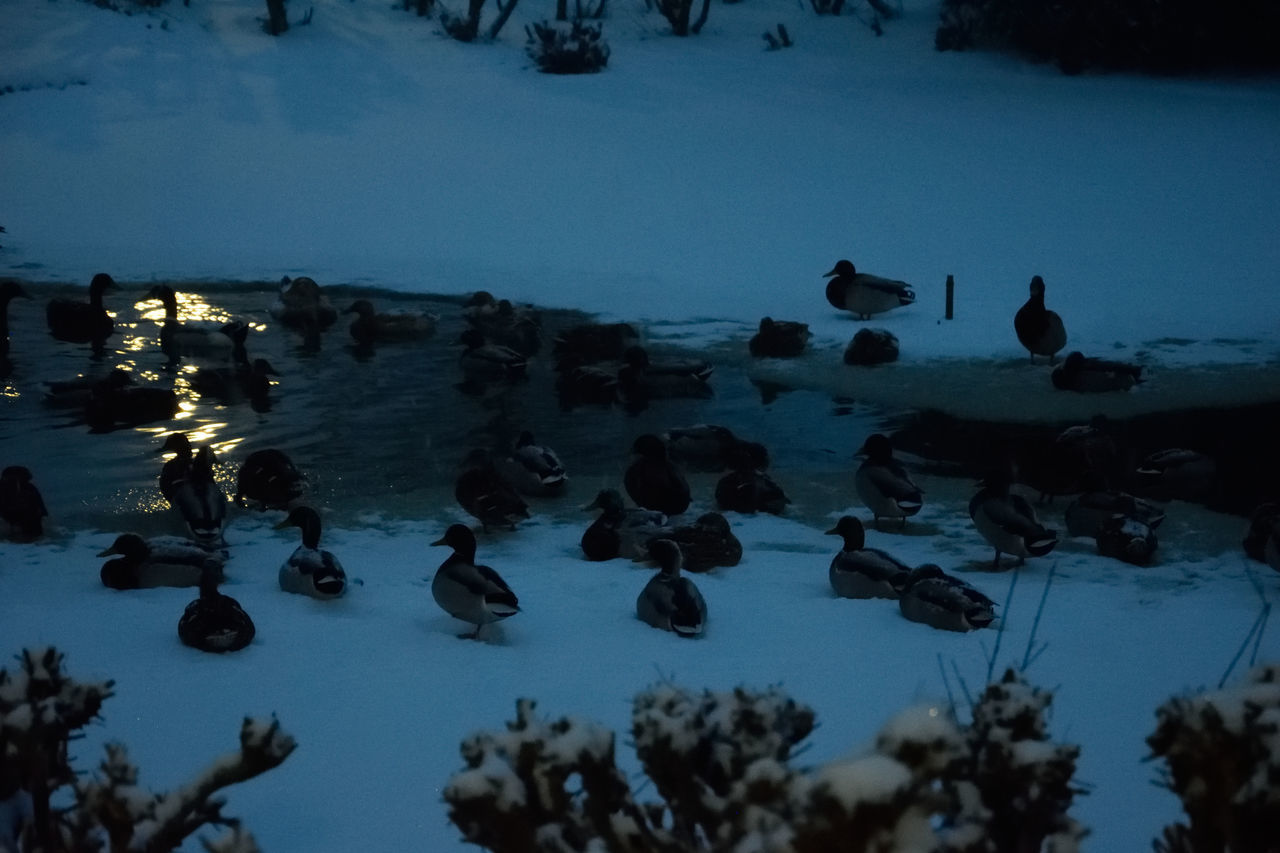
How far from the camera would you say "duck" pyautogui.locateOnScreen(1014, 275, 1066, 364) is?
43.0 feet

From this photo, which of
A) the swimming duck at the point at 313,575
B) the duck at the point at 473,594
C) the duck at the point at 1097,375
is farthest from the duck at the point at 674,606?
the duck at the point at 1097,375

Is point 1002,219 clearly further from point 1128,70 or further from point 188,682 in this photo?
point 188,682

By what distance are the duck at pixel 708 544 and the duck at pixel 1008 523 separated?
1.28 metres

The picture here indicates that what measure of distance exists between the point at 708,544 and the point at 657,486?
963mm

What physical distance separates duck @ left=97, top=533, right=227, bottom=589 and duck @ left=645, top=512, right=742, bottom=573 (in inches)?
89.7

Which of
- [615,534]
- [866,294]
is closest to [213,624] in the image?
[615,534]

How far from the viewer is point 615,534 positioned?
26.0 ft

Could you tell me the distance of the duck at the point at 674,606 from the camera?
6.43 meters

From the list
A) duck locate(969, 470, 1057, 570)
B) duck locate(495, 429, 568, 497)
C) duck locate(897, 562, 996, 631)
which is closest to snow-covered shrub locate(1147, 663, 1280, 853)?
duck locate(897, 562, 996, 631)

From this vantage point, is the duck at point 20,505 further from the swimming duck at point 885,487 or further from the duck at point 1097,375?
the duck at point 1097,375

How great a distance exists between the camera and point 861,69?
28859mm

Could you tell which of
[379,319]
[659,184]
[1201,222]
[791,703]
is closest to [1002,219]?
[1201,222]

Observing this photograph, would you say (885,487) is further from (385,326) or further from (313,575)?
(385,326)

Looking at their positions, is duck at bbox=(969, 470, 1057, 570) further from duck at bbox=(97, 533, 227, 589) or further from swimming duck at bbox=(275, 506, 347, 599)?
duck at bbox=(97, 533, 227, 589)
